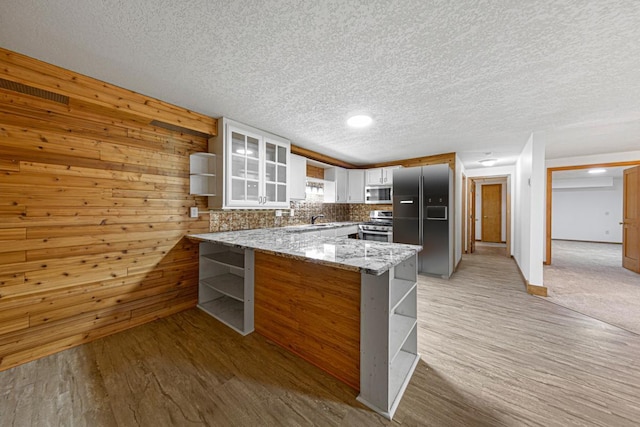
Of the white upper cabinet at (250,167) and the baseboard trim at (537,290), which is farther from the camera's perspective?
the baseboard trim at (537,290)

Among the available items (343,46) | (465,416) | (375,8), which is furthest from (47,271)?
(465,416)

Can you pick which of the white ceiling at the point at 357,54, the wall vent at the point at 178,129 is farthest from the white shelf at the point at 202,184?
the white ceiling at the point at 357,54

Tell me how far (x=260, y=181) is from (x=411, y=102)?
6.76 feet

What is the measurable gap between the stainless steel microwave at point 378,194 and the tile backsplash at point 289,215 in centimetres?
33

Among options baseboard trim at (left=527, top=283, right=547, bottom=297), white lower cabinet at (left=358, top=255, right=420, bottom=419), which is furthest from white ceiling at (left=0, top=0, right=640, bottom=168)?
baseboard trim at (left=527, top=283, right=547, bottom=297)

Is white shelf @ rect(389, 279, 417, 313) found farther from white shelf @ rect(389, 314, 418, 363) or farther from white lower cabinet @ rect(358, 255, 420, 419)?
white shelf @ rect(389, 314, 418, 363)

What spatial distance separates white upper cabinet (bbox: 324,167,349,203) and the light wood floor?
3295 mm

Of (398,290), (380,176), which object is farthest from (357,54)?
(380,176)

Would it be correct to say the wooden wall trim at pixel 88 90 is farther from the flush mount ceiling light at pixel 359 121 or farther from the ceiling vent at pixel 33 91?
the flush mount ceiling light at pixel 359 121

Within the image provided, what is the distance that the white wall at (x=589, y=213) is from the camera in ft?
26.3

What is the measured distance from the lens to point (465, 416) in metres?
1.43

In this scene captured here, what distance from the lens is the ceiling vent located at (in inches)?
67.9

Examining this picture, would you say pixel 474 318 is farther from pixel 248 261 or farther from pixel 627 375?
pixel 248 261

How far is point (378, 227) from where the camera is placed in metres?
4.95
